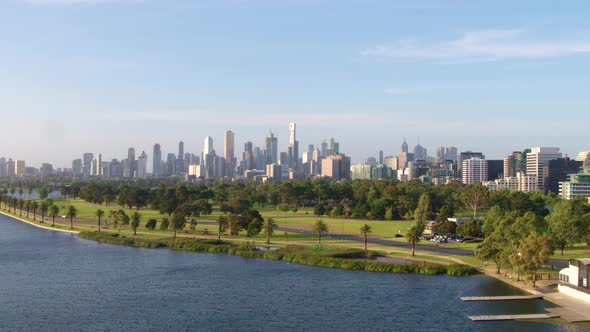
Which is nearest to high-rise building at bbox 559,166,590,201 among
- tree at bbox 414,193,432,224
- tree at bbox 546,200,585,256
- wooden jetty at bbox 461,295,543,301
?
tree at bbox 414,193,432,224

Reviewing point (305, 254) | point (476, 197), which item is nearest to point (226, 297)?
point (305, 254)

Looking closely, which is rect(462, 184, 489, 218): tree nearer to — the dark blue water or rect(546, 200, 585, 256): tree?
rect(546, 200, 585, 256): tree

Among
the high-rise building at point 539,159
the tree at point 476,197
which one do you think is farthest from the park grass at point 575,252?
the high-rise building at point 539,159

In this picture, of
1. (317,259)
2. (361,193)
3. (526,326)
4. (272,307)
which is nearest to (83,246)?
(317,259)

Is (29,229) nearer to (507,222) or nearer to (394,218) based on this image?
(394,218)

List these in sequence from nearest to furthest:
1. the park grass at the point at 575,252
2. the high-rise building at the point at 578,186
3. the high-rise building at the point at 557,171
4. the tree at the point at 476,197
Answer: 1. the park grass at the point at 575,252
2. the tree at the point at 476,197
3. the high-rise building at the point at 578,186
4. the high-rise building at the point at 557,171

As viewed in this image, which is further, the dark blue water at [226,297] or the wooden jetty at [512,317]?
the wooden jetty at [512,317]

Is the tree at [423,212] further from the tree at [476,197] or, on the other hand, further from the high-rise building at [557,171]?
the high-rise building at [557,171]
